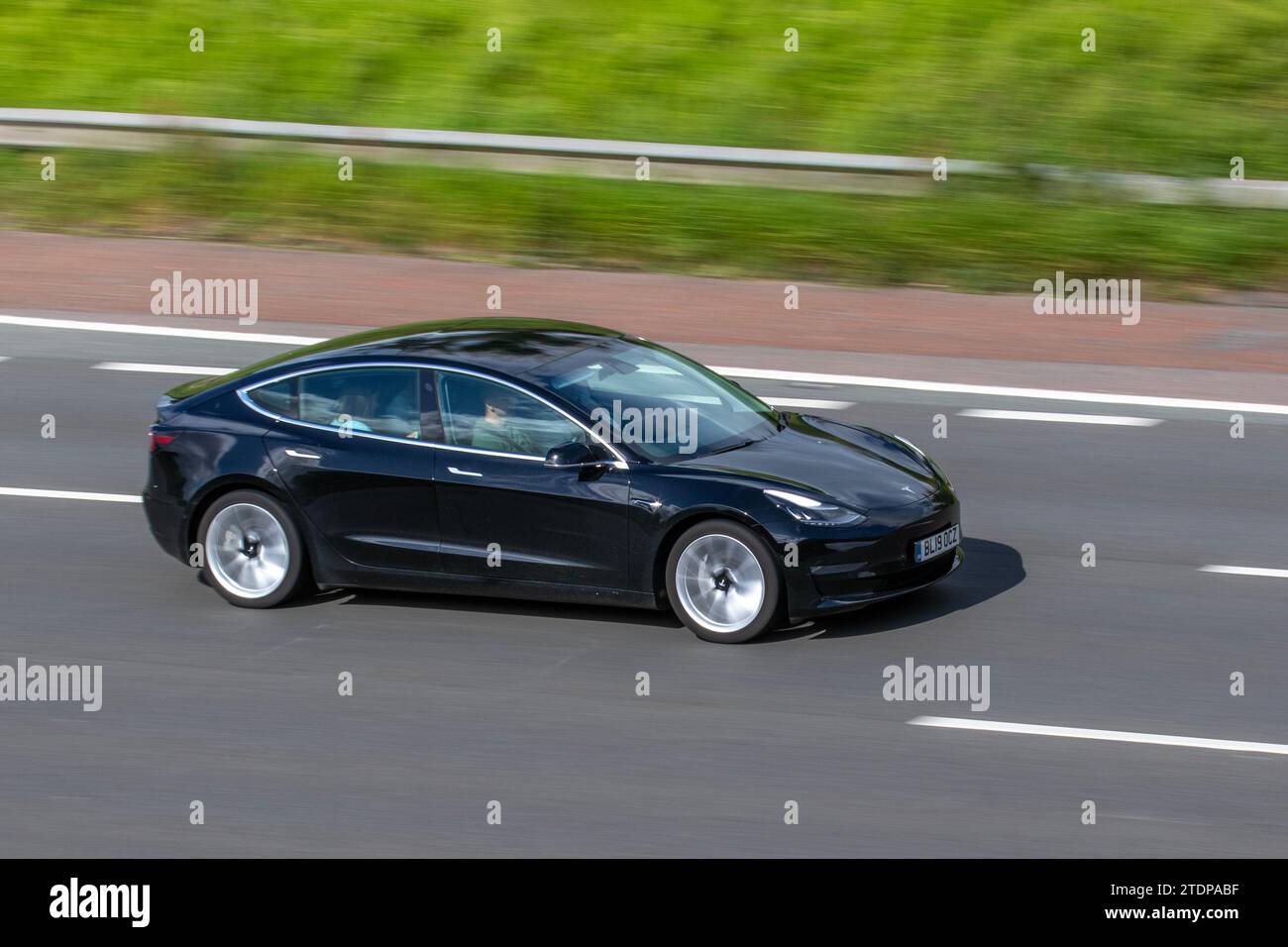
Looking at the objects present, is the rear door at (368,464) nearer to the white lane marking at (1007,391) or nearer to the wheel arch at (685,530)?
the wheel arch at (685,530)

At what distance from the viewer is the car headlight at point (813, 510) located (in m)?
9.20

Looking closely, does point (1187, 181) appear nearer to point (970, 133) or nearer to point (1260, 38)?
point (970, 133)

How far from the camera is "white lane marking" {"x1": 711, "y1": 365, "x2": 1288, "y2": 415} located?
14.4 metres

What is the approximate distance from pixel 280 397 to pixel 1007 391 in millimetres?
6805

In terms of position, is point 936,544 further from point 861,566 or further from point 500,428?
point 500,428

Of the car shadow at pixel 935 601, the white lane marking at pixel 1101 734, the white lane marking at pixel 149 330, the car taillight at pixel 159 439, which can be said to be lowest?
the white lane marking at pixel 1101 734

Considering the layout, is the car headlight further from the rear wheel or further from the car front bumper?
the rear wheel

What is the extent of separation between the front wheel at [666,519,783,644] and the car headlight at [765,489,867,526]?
0.21m

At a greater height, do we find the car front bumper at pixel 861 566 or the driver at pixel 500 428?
the driver at pixel 500 428

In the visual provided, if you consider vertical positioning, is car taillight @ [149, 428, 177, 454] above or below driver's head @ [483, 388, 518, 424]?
below

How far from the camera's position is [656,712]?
343 inches

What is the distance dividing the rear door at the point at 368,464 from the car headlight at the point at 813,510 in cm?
187

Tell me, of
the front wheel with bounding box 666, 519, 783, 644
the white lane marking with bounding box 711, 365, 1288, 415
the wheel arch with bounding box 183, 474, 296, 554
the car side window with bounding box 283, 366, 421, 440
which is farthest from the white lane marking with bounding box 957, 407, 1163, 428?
the wheel arch with bounding box 183, 474, 296, 554

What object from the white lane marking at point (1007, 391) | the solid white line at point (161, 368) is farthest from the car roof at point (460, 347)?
the solid white line at point (161, 368)
